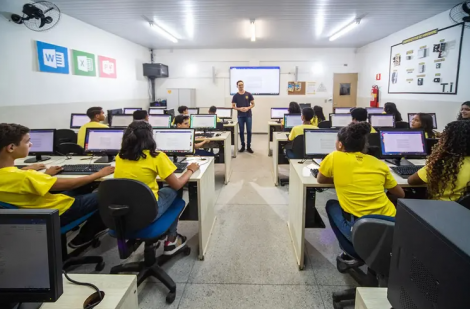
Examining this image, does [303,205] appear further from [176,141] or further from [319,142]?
A: [176,141]

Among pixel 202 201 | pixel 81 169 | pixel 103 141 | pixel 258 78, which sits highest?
pixel 258 78

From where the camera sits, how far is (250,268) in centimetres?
236

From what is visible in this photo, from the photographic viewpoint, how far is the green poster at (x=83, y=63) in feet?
18.1

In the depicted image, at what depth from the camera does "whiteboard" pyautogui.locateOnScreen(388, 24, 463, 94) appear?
15.8ft

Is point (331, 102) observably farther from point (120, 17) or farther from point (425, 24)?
point (120, 17)

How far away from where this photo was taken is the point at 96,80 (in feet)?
20.5

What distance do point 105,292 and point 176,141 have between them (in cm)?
203

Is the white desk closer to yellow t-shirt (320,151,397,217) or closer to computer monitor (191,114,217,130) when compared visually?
yellow t-shirt (320,151,397,217)

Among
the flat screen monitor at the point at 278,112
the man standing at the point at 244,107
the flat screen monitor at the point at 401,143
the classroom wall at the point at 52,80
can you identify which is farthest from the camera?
the flat screen monitor at the point at 278,112

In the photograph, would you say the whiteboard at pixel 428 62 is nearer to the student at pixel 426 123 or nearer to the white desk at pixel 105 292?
the student at pixel 426 123

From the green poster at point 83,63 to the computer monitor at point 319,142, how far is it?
488 cm

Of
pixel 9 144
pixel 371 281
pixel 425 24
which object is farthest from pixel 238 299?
pixel 425 24

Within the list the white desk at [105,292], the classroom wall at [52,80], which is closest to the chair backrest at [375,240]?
the white desk at [105,292]

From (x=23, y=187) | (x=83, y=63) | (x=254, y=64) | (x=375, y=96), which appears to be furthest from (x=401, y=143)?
(x=254, y=64)
